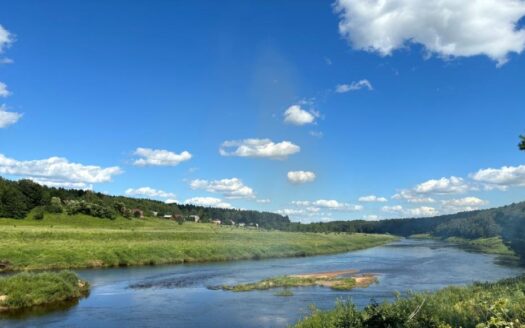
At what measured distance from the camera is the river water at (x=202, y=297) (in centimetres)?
Answer: 3322

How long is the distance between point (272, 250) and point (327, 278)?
135 feet

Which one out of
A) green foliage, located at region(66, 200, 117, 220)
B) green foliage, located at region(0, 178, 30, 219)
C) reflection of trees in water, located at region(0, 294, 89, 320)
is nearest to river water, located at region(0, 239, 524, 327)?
reflection of trees in water, located at region(0, 294, 89, 320)

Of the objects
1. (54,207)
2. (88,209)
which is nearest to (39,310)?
(54,207)

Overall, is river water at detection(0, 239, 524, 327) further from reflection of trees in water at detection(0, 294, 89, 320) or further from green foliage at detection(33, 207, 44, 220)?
green foliage at detection(33, 207, 44, 220)

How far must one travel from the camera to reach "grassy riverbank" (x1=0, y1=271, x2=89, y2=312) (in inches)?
1467

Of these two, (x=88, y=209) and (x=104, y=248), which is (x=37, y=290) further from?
(x=88, y=209)

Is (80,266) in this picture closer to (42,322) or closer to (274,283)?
(274,283)

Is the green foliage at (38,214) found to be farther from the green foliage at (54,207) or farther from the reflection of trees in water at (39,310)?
the reflection of trees in water at (39,310)

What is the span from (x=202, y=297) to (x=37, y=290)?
46.6ft

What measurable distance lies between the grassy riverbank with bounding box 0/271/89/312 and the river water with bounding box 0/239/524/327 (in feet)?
6.78

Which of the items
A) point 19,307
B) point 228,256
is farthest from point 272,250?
point 19,307

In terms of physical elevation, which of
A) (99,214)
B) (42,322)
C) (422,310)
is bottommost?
(42,322)

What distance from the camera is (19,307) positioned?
121 feet

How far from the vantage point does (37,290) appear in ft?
130
